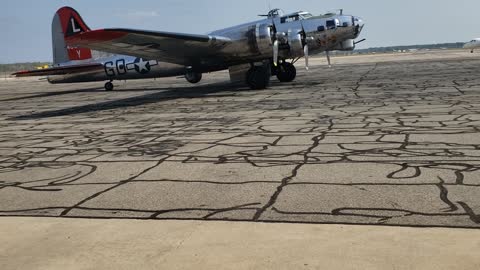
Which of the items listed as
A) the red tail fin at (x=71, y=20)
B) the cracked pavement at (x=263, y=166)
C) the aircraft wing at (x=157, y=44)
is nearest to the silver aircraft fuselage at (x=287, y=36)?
the aircraft wing at (x=157, y=44)

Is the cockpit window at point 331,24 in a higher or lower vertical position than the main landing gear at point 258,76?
higher

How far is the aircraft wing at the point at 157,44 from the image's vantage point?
15.8 meters

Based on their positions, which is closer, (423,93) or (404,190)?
(404,190)

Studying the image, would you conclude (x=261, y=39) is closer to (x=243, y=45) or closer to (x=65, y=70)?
(x=243, y=45)

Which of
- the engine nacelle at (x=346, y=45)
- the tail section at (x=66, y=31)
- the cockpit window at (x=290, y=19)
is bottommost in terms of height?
the engine nacelle at (x=346, y=45)

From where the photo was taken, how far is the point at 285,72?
2409cm

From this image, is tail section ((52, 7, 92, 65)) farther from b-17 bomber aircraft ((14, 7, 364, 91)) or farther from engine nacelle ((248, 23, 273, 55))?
engine nacelle ((248, 23, 273, 55))

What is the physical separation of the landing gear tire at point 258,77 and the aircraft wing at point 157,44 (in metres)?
1.71

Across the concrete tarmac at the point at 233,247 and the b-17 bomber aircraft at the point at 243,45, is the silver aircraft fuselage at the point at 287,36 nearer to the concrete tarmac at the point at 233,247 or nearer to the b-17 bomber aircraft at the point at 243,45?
the b-17 bomber aircraft at the point at 243,45

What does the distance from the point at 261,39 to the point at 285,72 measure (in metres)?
5.08

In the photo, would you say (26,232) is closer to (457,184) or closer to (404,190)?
(404,190)

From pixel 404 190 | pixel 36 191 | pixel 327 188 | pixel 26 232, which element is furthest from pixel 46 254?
pixel 404 190

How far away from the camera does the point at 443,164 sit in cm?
623

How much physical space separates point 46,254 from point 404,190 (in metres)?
3.75
